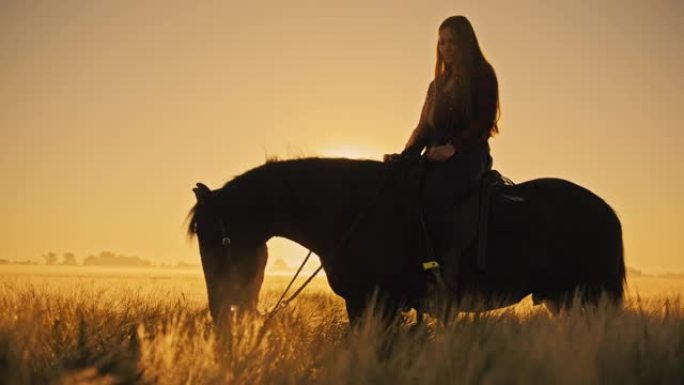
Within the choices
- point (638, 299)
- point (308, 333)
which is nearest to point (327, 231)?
point (308, 333)

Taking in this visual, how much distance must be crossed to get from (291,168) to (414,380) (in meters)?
2.96

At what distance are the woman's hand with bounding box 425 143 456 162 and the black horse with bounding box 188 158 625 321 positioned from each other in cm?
30

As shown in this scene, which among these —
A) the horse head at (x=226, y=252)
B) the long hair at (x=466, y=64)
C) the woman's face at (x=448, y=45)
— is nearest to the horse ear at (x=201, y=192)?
the horse head at (x=226, y=252)

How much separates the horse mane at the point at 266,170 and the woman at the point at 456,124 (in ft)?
2.08

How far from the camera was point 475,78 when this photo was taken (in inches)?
263

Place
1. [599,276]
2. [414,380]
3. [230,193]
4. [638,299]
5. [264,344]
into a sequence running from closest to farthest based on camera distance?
[414,380]
[264,344]
[230,193]
[638,299]
[599,276]

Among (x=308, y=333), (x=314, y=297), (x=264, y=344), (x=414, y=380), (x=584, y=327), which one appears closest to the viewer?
(x=414, y=380)

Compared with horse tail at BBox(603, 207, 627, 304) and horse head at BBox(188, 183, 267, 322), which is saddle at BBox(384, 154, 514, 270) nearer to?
horse head at BBox(188, 183, 267, 322)

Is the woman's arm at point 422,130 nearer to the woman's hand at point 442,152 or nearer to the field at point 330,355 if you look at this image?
the woman's hand at point 442,152

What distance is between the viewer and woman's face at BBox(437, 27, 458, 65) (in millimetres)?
6730

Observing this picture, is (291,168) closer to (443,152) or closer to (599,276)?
(443,152)

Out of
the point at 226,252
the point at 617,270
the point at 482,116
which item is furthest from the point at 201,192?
the point at 617,270

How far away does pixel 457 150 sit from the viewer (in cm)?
644

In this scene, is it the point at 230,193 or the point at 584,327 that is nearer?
the point at 584,327
